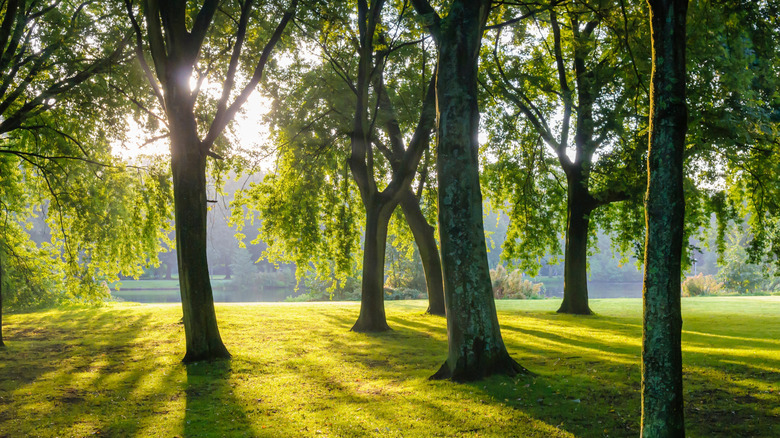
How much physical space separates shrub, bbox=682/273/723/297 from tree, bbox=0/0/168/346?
31.1m

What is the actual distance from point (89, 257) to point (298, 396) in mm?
15409

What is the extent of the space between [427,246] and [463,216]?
10682mm

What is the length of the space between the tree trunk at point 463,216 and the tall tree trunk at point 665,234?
3145mm

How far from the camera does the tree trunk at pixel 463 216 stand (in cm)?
730

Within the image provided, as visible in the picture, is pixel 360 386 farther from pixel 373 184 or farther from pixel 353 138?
pixel 353 138

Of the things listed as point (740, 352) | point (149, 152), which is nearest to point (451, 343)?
point (740, 352)

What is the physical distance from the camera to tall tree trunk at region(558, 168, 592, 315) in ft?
58.0

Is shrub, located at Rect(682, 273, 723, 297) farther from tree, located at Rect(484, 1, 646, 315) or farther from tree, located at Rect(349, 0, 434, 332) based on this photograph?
tree, located at Rect(349, 0, 434, 332)

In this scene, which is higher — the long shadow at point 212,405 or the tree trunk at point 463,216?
the tree trunk at point 463,216

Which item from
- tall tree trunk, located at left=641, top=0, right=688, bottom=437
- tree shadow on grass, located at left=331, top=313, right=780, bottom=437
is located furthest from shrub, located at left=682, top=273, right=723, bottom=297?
tall tree trunk, located at left=641, top=0, right=688, bottom=437

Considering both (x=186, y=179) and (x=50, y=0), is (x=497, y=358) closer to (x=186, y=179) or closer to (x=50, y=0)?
(x=186, y=179)

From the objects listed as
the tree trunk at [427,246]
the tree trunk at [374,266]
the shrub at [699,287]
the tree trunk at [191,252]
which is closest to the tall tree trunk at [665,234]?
the tree trunk at [191,252]

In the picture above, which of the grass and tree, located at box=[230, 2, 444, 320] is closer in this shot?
the grass

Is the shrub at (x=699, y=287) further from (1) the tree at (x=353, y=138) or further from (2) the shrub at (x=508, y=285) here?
(1) the tree at (x=353, y=138)
